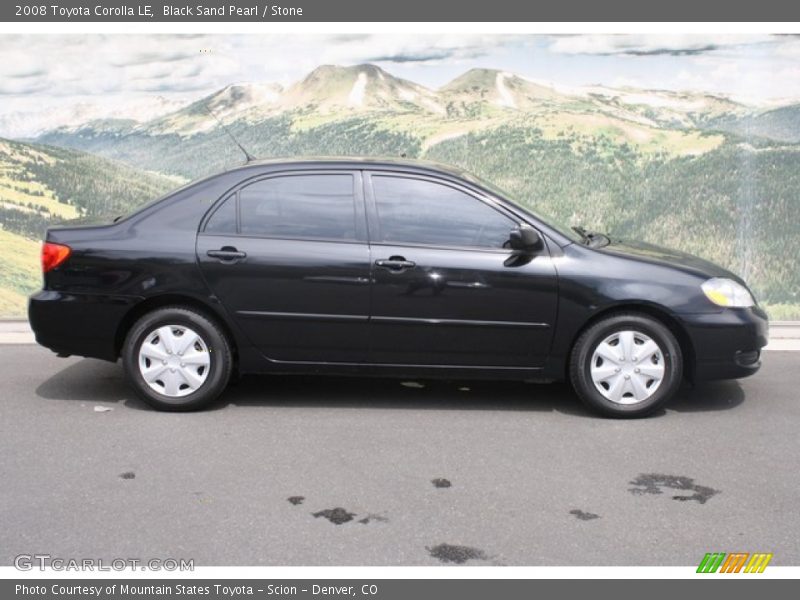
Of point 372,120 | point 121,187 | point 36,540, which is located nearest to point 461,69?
point 372,120

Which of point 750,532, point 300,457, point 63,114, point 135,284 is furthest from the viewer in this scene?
point 63,114

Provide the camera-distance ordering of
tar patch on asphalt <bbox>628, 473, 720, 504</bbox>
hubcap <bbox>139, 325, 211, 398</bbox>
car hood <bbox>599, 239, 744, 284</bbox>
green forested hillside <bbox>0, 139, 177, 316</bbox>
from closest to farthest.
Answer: tar patch on asphalt <bbox>628, 473, 720, 504</bbox> < hubcap <bbox>139, 325, 211, 398</bbox> < car hood <bbox>599, 239, 744, 284</bbox> < green forested hillside <bbox>0, 139, 177, 316</bbox>

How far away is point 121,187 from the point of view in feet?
34.0

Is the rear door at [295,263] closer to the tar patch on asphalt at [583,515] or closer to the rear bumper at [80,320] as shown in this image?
the rear bumper at [80,320]

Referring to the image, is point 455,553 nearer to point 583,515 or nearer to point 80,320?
point 583,515

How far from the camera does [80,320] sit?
250 inches

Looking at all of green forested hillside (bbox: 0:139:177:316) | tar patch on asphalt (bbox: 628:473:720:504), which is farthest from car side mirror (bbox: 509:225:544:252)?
green forested hillside (bbox: 0:139:177:316)

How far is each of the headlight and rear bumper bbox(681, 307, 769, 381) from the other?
0.16 ft

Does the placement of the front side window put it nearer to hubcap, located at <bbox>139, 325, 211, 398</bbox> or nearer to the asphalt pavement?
the asphalt pavement

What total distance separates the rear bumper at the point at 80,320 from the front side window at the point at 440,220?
5.39 feet

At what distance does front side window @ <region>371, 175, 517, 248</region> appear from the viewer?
631 cm

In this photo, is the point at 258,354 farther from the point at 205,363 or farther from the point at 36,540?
the point at 36,540

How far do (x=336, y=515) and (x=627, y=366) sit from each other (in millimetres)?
2330

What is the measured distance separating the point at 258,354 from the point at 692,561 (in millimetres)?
3033
